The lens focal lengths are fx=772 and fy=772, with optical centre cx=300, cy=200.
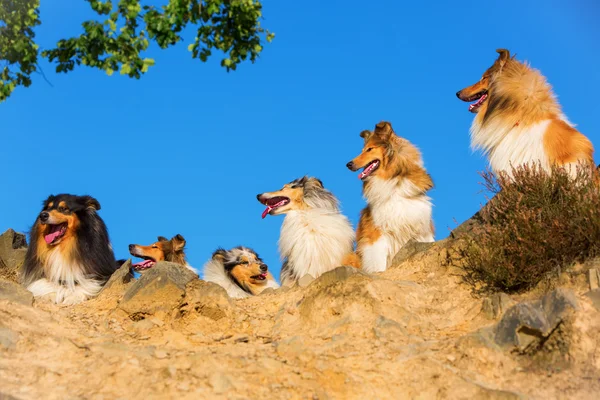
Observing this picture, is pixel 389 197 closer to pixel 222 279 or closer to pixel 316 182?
pixel 316 182

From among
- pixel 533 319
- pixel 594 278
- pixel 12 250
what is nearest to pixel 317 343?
pixel 533 319

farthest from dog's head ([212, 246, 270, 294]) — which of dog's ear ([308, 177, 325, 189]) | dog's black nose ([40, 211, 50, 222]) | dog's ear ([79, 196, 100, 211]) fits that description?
dog's black nose ([40, 211, 50, 222])

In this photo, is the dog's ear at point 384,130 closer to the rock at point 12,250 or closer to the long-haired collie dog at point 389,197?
the long-haired collie dog at point 389,197

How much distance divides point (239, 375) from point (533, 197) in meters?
4.26

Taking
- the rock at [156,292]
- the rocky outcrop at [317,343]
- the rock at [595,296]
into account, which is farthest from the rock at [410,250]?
the rock at [156,292]

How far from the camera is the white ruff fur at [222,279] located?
13.1 metres

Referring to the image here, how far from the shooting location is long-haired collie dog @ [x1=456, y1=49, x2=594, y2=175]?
10523mm

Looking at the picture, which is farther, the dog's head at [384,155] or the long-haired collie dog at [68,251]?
the dog's head at [384,155]

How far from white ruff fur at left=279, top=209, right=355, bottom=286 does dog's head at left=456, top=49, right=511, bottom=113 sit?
2746 millimetres

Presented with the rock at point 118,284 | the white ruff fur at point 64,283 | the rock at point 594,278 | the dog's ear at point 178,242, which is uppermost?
the dog's ear at point 178,242

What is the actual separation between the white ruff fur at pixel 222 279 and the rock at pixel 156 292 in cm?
387

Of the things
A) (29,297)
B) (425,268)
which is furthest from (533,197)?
(29,297)

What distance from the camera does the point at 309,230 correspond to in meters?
12.4

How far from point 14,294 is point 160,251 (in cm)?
539
